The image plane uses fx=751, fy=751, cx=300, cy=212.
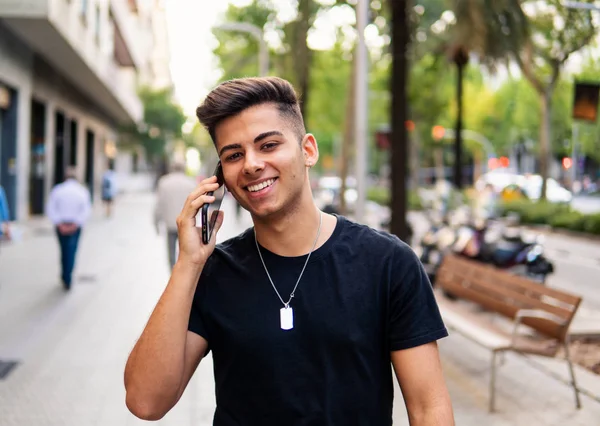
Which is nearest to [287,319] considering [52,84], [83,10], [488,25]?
[488,25]

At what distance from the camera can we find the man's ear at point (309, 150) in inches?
86.9

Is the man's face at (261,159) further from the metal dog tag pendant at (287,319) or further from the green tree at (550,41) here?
the green tree at (550,41)

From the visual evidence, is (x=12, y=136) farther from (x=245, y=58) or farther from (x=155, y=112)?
(x=155, y=112)

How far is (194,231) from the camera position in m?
2.10

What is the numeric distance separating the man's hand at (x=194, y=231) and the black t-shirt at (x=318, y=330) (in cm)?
8

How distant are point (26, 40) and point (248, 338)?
19.5 m

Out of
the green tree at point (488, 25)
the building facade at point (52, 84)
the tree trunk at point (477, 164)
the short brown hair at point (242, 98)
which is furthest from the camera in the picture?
the tree trunk at point (477, 164)

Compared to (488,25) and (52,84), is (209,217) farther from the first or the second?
(52,84)

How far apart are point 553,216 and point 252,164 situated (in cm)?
2502

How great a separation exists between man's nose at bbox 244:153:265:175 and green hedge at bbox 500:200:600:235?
839 inches

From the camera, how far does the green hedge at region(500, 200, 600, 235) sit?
22.2m

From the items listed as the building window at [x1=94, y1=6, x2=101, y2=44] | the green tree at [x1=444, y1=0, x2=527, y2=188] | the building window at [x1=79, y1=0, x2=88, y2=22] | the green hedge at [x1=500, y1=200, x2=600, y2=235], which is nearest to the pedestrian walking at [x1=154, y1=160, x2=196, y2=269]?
the green tree at [x1=444, y1=0, x2=527, y2=188]

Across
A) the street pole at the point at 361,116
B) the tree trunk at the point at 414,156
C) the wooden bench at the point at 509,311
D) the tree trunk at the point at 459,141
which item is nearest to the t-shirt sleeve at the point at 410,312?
the wooden bench at the point at 509,311

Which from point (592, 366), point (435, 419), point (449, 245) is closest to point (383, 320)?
point (435, 419)
